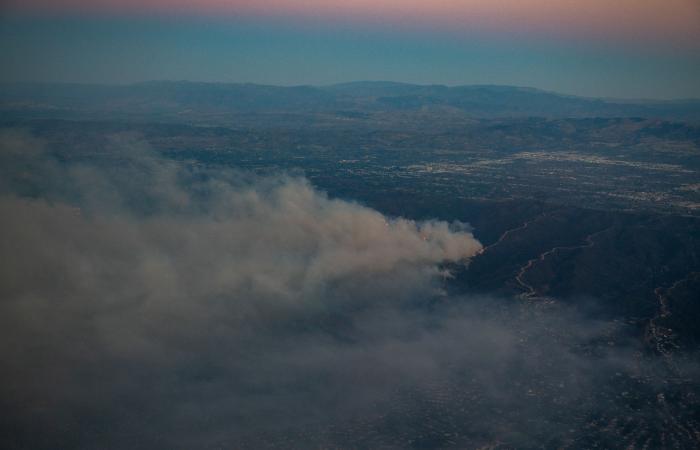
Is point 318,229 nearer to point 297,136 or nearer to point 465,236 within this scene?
point 465,236

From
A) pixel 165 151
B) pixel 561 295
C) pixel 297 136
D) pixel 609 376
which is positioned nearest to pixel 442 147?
pixel 297 136

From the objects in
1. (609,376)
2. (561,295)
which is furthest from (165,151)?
(609,376)

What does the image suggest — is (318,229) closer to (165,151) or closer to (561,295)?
(561,295)

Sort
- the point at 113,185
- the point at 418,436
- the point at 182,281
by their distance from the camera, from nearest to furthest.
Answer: the point at 418,436 < the point at 182,281 < the point at 113,185

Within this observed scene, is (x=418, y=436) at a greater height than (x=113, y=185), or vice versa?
(x=113, y=185)

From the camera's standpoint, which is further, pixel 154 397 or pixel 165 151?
pixel 165 151

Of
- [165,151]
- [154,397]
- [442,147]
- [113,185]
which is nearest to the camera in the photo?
[154,397]
